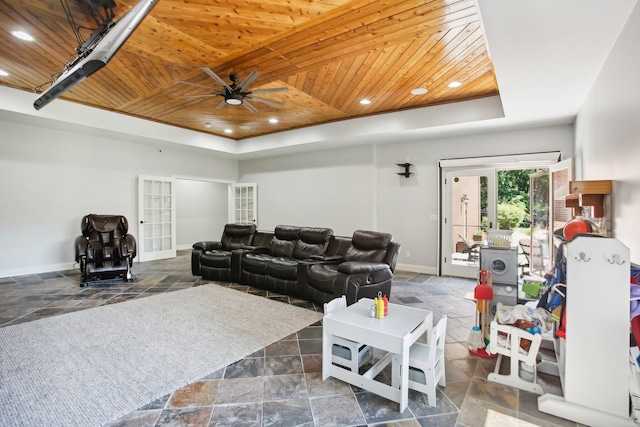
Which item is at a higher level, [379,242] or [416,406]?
[379,242]

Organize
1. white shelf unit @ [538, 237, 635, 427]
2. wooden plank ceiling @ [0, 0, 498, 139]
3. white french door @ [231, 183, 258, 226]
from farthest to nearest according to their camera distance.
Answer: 1. white french door @ [231, 183, 258, 226]
2. wooden plank ceiling @ [0, 0, 498, 139]
3. white shelf unit @ [538, 237, 635, 427]

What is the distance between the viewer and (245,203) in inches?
365

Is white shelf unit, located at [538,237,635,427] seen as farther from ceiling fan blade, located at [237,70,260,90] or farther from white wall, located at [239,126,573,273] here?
white wall, located at [239,126,573,273]

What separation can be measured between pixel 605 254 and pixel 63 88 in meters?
4.63

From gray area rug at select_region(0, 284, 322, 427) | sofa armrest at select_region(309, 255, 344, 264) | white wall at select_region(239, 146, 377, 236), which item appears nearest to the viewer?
gray area rug at select_region(0, 284, 322, 427)

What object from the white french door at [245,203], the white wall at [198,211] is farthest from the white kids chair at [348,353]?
the white wall at [198,211]

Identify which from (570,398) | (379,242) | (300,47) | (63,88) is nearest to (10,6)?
(63,88)

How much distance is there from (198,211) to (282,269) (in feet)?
21.6

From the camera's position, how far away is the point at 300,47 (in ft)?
11.2

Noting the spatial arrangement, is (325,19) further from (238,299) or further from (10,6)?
(238,299)

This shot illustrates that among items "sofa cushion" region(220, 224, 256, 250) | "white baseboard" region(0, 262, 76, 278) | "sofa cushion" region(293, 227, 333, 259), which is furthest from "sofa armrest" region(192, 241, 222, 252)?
"white baseboard" region(0, 262, 76, 278)

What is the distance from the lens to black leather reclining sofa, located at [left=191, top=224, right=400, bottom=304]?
3.91 m

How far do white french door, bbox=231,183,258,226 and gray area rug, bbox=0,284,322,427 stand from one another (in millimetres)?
4760

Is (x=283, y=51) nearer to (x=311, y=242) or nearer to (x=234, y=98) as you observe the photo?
(x=234, y=98)
